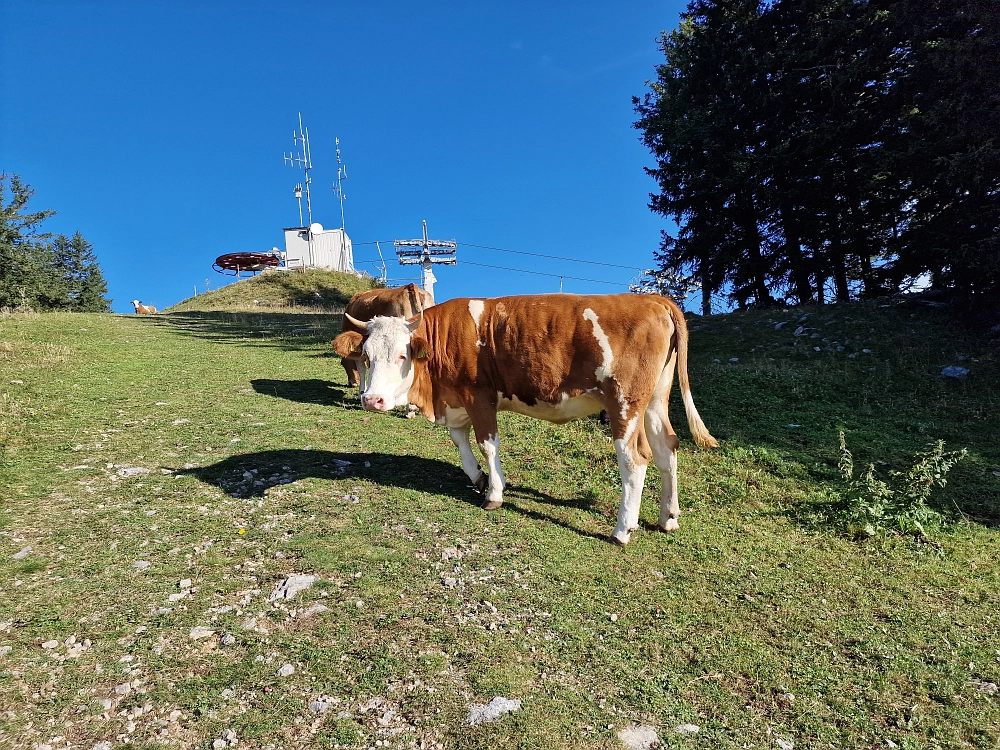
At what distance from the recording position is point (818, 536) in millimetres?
5785

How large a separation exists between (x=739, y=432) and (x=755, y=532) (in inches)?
133

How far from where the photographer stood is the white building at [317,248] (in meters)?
47.5

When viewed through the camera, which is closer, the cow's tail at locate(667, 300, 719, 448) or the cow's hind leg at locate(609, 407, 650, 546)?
the cow's hind leg at locate(609, 407, 650, 546)

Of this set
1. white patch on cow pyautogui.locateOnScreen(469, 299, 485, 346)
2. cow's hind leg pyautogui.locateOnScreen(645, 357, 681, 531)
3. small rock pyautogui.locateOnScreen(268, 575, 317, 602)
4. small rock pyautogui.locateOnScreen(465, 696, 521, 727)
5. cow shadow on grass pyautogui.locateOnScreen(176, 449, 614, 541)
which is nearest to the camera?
small rock pyautogui.locateOnScreen(465, 696, 521, 727)

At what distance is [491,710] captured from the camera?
3184 millimetres

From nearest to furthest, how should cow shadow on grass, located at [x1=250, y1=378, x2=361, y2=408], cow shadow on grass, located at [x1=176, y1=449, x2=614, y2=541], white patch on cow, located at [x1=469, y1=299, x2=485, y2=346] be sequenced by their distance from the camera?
white patch on cow, located at [x1=469, y1=299, x2=485, y2=346] → cow shadow on grass, located at [x1=176, y1=449, x2=614, y2=541] → cow shadow on grass, located at [x1=250, y1=378, x2=361, y2=408]

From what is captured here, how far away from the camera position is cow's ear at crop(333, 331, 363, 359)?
5898mm

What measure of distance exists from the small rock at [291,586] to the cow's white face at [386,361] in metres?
1.77

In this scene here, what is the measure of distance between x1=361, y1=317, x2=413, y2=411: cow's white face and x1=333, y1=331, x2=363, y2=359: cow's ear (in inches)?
4.4

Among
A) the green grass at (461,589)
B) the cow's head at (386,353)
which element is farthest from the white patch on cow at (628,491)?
the cow's head at (386,353)

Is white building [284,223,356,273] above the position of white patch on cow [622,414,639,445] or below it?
above

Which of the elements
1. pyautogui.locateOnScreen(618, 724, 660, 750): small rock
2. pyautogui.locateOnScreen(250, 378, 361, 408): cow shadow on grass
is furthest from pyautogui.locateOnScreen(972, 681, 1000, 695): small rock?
pyautogui.locateOnScreen(250, 378, 361, 408): cow shadow on grass

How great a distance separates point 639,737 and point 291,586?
2.80 m

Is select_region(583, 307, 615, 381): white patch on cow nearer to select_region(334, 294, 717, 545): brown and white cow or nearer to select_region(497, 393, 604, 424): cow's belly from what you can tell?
select_region(334, 294, 717, 545): brown and white cow
